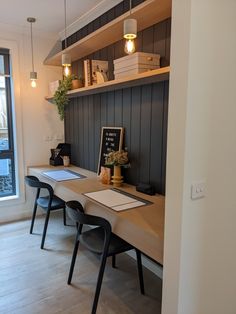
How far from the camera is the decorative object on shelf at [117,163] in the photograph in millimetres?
2527

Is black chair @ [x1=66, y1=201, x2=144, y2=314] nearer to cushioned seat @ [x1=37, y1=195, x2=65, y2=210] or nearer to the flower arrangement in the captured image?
the flower arrangement

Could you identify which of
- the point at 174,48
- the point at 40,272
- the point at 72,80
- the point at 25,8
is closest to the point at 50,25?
the point at 25,8

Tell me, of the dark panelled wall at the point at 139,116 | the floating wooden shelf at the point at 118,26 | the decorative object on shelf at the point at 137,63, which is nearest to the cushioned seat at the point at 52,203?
the dark panelled wall at the point at 139,116

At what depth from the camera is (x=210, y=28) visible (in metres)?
1.29

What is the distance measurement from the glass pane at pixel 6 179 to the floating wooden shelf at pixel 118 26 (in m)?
1.60

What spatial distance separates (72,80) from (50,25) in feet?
2.69

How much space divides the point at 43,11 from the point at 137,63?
4.98 ft

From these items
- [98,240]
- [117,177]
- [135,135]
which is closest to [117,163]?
[117,177]

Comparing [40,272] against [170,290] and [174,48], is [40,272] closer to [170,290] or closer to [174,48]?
[170,290]

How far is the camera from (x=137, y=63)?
6.58 feet

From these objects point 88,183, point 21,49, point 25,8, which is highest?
point 25,8

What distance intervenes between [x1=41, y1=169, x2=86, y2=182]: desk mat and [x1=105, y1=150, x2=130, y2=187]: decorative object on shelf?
54 centimetres

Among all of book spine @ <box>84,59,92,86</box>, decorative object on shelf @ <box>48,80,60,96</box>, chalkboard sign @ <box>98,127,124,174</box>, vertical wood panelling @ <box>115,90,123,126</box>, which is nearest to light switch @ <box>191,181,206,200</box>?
chalkboard sign @ <box>98,127,124,174</box>

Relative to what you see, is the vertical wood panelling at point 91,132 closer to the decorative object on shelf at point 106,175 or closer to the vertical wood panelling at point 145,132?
the decorative object on shelf at point 106,175
